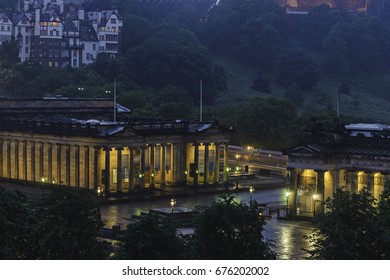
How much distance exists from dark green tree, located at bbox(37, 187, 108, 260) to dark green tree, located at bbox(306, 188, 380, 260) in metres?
12.6

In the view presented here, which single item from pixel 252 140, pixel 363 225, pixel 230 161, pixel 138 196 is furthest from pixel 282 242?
pixel 252 140

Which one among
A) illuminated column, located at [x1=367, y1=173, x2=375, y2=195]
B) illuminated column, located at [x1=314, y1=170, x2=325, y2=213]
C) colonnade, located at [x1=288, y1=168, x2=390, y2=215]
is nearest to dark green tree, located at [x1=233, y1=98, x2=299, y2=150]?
colonnade, located at [x1=288, y1=168, x2=390, y2=215]

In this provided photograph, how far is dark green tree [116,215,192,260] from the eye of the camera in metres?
57.9

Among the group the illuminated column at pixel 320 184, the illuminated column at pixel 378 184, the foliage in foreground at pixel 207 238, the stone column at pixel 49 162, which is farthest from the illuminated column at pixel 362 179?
the stone column at pixel 49 162

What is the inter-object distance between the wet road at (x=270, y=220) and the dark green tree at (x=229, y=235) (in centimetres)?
1486

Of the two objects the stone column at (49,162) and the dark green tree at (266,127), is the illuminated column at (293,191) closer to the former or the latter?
the stone column at (49,162)

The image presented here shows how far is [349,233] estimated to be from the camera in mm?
62250

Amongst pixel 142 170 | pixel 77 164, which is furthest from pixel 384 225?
pixel 77 164

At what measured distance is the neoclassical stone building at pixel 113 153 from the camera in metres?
123

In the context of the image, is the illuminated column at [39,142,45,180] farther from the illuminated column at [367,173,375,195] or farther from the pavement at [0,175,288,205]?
the illuminated column at [367,173,375,195]

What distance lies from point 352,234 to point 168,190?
65.0 meters
